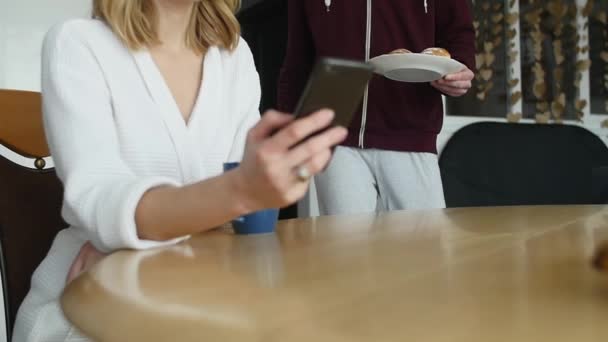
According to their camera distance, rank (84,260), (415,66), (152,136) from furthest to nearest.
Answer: (415,66) < (152,136) < (84,260)

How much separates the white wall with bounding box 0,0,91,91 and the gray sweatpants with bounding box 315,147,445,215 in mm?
1558

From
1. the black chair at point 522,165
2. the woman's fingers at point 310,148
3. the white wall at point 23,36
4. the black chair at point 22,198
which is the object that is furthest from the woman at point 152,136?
the black chair at point 522,165

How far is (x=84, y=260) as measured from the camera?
0.76 meters

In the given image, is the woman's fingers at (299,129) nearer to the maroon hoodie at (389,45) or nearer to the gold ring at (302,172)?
the gold ring at (302,172)

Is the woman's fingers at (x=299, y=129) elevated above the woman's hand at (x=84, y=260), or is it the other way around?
the woman's fingers at (x=299, y=129)

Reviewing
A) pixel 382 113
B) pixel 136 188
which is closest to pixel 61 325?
pixel 136 188

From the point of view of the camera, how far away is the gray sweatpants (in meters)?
1.58

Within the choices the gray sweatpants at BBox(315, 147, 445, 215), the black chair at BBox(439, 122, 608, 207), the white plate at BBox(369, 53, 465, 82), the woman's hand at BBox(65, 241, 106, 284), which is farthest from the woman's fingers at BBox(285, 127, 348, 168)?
the black chair at BBox(439, 122, 608, 207)

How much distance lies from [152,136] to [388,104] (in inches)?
36.2

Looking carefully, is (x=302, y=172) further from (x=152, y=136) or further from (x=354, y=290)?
(x=152, y=136)

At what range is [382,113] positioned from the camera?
167 centimetres

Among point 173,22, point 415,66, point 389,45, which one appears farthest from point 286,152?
point 389,45

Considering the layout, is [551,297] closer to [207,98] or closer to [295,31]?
[207,98]

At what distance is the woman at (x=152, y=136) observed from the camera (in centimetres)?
48
